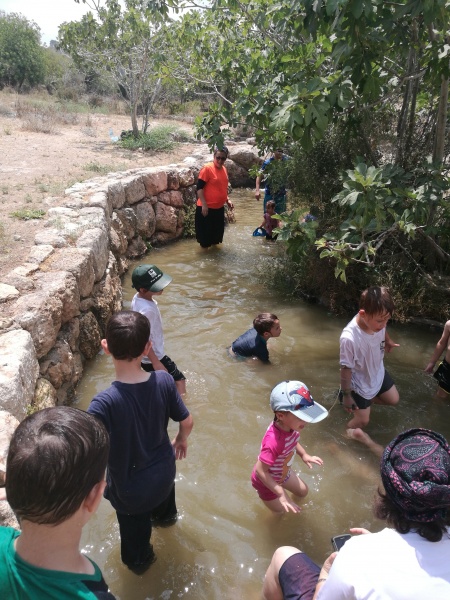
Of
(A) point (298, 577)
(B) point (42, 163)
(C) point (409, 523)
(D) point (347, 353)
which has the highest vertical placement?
(B) point (42, 163)

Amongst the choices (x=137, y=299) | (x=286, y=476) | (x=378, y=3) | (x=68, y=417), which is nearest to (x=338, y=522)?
(x=286, y=476)

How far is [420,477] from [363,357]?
2023 millimetres

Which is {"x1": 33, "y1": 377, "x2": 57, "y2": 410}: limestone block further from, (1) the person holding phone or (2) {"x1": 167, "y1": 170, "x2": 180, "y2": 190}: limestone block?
(2) {"x1": 167, "y1": 170, "x2": 180, "y2": 190}: limestone block

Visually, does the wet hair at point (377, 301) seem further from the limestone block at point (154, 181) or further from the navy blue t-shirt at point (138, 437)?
the limestone block at point (154, 181)

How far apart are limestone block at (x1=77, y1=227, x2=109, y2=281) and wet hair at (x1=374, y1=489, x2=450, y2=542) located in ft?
13.2

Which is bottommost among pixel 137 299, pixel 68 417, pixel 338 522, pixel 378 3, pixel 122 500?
pixel 338 522

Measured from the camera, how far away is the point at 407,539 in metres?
1.36

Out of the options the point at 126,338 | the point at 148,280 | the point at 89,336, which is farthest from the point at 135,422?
the point at 89,336

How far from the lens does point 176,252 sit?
309 inches

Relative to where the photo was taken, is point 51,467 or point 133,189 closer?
point 51,467

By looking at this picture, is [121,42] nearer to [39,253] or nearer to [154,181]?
[154,181]

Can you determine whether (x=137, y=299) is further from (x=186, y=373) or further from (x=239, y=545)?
(x=239, y=545)

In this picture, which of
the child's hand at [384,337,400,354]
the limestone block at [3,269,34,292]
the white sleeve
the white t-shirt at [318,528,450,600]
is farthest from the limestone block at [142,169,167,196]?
the white t-shirt at [318,528,450,600]

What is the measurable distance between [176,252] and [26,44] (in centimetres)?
2102
